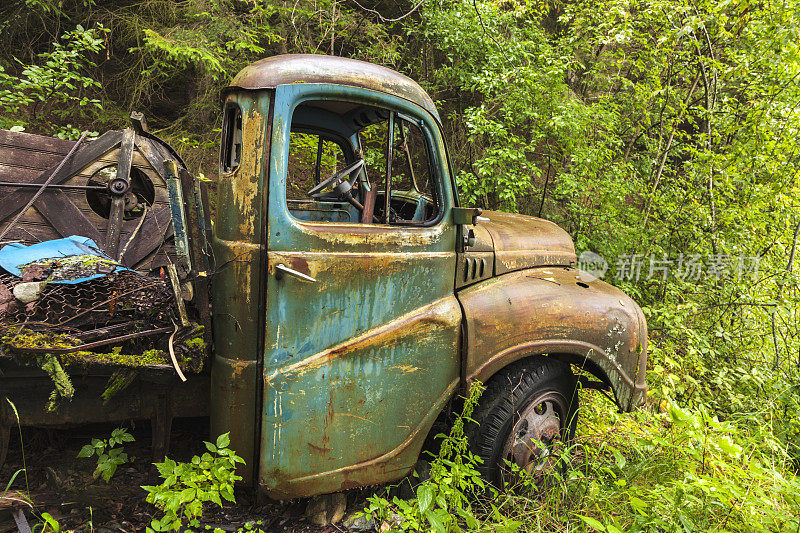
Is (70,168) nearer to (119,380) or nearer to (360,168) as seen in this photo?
(119,380)

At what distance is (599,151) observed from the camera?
580 cm

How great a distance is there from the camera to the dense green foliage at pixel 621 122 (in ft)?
16.0

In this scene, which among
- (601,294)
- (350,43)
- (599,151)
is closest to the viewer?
(601,294)

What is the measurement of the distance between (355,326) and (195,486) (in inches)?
36.9

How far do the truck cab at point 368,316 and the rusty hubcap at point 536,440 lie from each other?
0.01m

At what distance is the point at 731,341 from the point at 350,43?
6.33 meters

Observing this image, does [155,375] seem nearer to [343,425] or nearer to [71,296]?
[71,296]

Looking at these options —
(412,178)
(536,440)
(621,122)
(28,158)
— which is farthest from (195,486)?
(621,122)

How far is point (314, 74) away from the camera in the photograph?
6.86 ft

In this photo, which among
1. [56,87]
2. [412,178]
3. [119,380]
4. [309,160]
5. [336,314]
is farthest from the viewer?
[56,87]

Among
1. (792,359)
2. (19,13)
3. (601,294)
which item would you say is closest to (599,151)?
(792,359)

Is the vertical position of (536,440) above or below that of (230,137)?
below

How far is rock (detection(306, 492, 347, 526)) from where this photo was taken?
95.7 inches

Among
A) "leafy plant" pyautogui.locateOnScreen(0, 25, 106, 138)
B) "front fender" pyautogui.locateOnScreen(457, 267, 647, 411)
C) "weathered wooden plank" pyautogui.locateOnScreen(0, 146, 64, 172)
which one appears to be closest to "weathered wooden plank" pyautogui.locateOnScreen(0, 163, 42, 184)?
"weathered wooden plank" pyautogui.locateOnScreen(0, 146, 64, 172)
